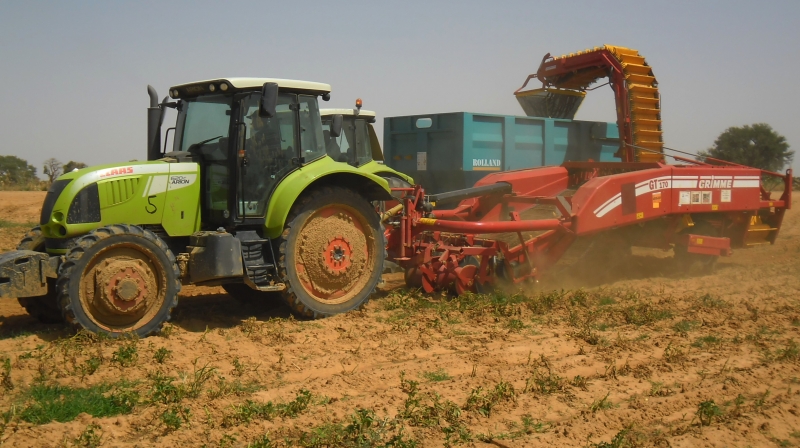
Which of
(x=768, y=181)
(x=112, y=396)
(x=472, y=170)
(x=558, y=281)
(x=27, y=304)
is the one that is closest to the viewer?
(x=112, y=396)

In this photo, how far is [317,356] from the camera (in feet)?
18.0

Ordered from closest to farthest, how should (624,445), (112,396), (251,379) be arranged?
1. (624,445)
2. (112,396)
3. (251,379)

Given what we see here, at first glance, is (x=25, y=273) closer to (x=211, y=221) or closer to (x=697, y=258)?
(x=211, y=221)

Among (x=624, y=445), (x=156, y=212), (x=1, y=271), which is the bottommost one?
(x=624, y=445)

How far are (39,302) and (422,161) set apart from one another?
21.8 ft

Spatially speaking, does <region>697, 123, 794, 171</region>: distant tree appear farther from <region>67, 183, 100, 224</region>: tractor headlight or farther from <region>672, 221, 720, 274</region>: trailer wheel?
<region>67, 183, 100, 224</region>: tractor headlight

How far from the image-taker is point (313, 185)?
21.9 feet

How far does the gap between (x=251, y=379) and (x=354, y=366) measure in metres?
0.75

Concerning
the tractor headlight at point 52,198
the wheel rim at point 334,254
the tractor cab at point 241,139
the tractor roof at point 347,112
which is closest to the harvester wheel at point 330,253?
the wheel rim at point 334,254

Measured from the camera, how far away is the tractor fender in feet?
20.8

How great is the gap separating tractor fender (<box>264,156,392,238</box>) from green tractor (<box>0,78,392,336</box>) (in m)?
0.01

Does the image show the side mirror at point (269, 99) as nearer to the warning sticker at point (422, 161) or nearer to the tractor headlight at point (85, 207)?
the tractor headlight at point (85, 207)

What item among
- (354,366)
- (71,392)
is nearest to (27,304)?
(71,392)

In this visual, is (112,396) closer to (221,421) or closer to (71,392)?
(71,392)
